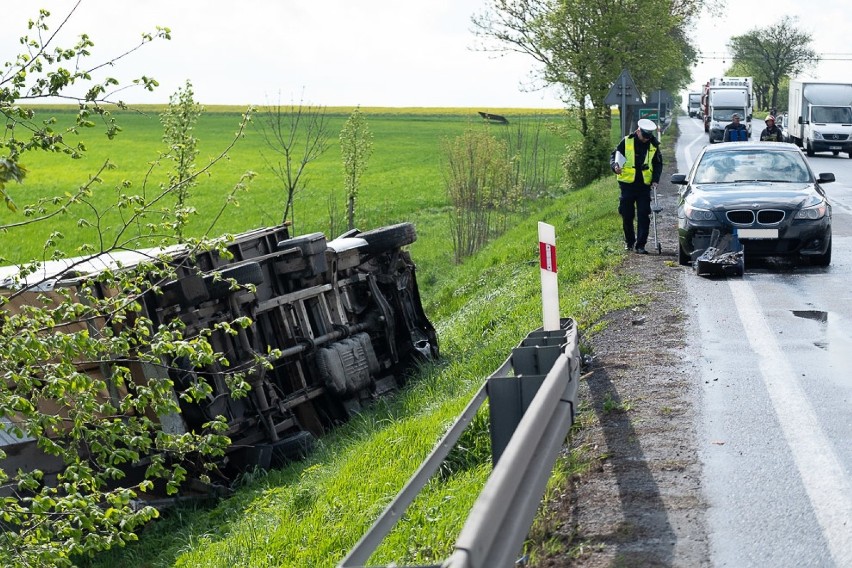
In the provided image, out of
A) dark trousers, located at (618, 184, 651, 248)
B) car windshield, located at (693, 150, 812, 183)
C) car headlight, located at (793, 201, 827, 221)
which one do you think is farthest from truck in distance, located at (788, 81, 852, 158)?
car headlight, located at (793, 201, 827, 221)

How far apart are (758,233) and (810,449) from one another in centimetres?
807

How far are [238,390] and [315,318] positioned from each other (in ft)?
18.0

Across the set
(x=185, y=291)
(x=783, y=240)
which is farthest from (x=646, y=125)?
(x=185, y=291)

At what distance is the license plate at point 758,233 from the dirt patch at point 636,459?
12.1 feet

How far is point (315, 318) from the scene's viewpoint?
12.8 m

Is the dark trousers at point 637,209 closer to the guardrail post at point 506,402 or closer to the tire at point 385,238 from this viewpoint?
the tire at point 385,238

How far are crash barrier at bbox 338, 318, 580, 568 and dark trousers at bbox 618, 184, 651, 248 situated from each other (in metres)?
9.35

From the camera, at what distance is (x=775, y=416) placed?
7.07 metres

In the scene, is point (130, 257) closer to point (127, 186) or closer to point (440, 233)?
point (127, 186)

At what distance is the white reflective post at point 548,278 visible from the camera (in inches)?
322

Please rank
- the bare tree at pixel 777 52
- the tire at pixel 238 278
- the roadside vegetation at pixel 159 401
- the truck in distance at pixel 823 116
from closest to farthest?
the roadside vegetation at pixel 159 401 < the tire at pixel 238 278 < the truck in distance at pixel 823 116 < the bare tree at pixel 777 52

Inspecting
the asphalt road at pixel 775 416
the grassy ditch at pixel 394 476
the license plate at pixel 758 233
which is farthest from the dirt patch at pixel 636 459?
the license plate at pixel 758 233

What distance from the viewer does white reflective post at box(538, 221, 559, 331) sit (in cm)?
818

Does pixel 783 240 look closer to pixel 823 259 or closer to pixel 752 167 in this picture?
pixel 823 259
